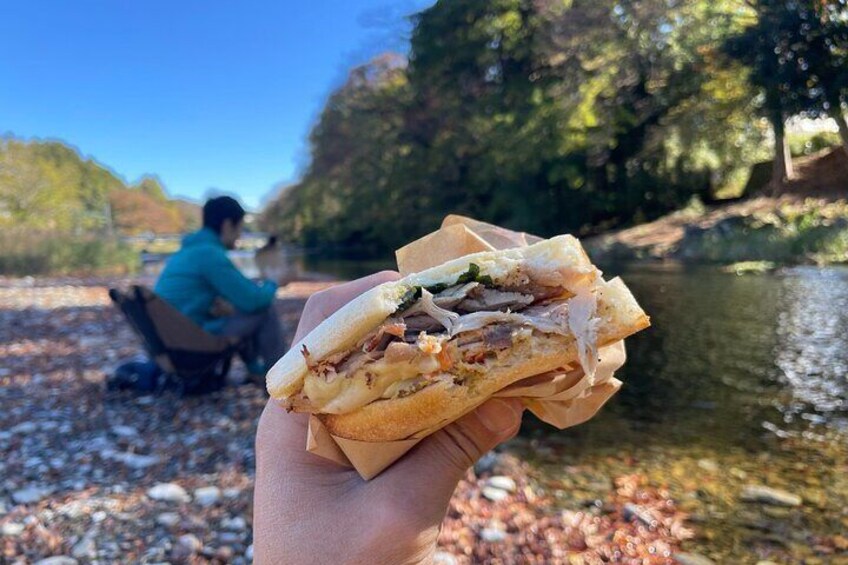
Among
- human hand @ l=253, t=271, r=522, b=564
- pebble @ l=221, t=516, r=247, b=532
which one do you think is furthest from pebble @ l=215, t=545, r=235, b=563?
human hand @ l=253, t=271, r=522, b=564

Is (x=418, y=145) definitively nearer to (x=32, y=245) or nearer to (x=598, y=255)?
(x=598, y=255)

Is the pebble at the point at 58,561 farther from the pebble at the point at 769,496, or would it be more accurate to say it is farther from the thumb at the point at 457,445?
the pebble at the point at 769,496

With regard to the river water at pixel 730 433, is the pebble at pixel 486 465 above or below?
above

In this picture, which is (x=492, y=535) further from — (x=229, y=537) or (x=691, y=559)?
(x=229, y=537)

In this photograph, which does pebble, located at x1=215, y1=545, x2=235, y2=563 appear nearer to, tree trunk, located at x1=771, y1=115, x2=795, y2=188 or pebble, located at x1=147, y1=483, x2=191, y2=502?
pebble, located at x1=147, y1=483, x2=191, y2=502

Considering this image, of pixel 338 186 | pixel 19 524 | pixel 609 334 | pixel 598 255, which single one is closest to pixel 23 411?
pixel 19 524

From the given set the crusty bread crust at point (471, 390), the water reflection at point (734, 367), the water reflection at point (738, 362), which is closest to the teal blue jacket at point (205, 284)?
the water reflection at point (734, 367)
